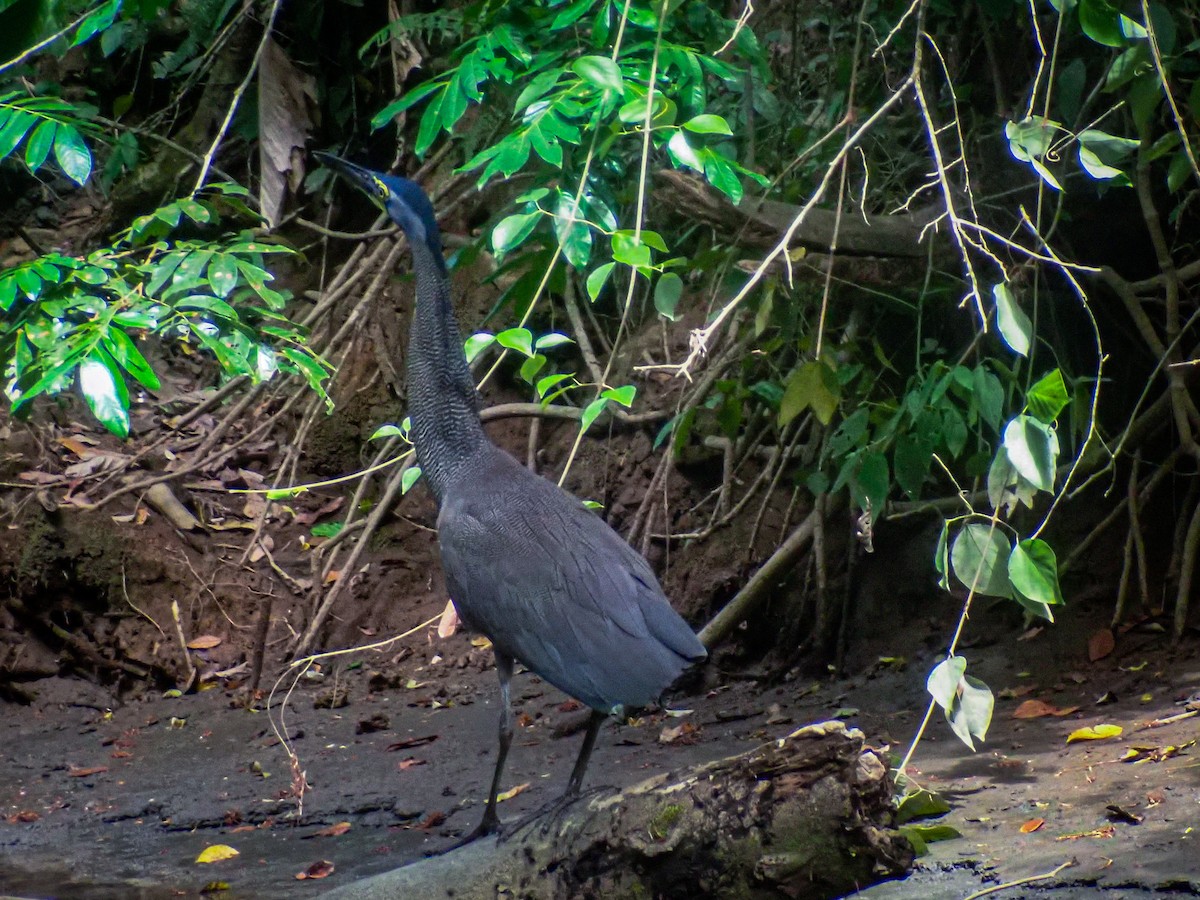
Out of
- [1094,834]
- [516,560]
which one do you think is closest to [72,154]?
[516,560]

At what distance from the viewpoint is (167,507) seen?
7.20 m

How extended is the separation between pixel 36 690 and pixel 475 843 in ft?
14.6

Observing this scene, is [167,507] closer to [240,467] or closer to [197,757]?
[240,467]

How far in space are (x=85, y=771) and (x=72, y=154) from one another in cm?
315

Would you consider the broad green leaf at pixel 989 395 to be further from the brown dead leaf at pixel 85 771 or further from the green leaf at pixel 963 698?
the brown dead leaf at pixel 85 771

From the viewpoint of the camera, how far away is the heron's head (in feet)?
14.3

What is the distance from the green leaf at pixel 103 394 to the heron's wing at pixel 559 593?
3.62ft

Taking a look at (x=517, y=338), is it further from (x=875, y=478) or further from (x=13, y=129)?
(x=13, y=129)

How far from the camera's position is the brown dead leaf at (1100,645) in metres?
4.71

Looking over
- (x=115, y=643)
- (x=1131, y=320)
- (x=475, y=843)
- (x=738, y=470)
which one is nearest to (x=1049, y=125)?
(x=475, y=843)

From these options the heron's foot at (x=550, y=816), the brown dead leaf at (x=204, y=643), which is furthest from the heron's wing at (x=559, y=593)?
the brown dead leaf at (x=204, y=643)

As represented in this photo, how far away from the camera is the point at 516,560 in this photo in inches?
149

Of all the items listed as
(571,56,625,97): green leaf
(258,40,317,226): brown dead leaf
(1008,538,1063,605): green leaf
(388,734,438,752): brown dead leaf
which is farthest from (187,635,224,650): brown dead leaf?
(1008,538,1063,605): green leaf

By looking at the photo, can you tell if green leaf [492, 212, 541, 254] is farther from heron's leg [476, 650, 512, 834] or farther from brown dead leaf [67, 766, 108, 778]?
brown dead leaf [67, 766, 108, 778]
